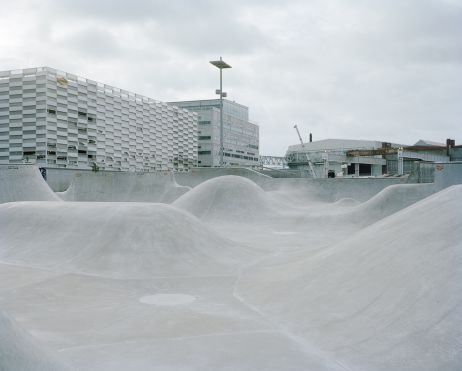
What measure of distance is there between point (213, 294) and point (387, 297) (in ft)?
15.0

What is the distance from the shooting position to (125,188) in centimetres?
3847

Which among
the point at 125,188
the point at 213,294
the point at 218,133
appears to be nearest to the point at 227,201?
the point at 125,188

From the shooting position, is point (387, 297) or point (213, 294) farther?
point (213, 294)

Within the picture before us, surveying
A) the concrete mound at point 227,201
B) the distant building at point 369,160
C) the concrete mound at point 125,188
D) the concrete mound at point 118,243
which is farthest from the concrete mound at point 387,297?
the distant building at point 369,160

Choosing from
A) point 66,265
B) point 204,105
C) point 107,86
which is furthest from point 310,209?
point 204,105

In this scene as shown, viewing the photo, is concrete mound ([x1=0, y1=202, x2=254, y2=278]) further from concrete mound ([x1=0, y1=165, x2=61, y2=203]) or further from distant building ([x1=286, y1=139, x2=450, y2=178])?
distant building ([x1=286, y1=139, x2=450, y2=178])

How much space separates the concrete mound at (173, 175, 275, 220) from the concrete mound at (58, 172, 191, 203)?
8.72m

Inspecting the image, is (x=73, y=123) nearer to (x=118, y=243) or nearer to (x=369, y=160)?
(x=369, y=160)

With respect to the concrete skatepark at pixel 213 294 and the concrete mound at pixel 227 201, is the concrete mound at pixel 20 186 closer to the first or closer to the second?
the concrete mound at pixel 227 201

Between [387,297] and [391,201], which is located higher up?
[391,201]

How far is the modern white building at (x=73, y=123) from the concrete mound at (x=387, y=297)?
5889 cm

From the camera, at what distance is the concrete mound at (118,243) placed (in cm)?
1280

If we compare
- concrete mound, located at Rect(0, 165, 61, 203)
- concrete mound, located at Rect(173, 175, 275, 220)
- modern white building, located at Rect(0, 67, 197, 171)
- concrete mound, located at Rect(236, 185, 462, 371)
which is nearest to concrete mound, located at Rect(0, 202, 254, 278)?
concrete mound, located at Rect(236, 185, 462, 371)

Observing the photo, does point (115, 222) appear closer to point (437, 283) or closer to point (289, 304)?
point (289, 304)
